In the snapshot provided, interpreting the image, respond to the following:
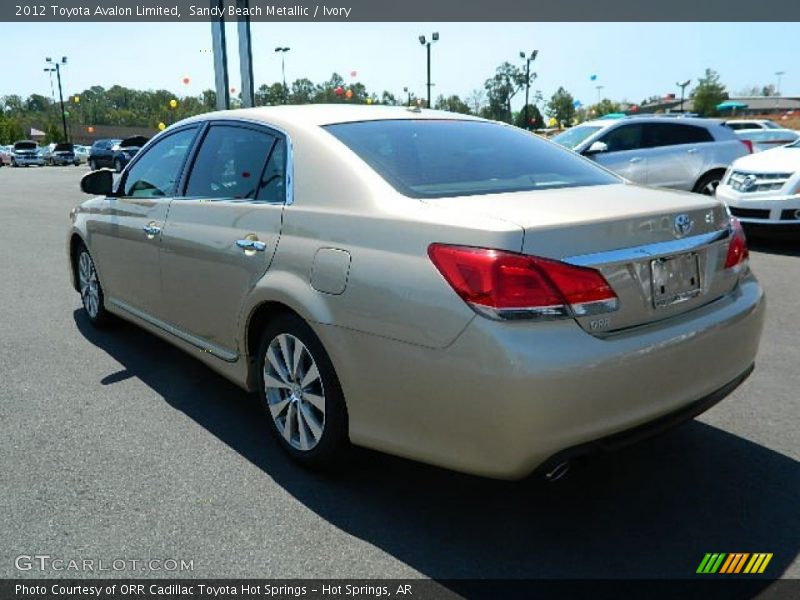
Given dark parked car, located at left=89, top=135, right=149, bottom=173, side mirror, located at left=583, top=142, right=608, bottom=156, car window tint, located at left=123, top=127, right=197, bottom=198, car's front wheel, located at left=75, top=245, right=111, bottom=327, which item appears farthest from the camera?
dark parked car, located at left=89, top=135, right=149, bottom=173

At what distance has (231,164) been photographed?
11.8ft

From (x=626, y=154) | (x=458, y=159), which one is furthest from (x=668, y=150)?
(x=458, y=159)

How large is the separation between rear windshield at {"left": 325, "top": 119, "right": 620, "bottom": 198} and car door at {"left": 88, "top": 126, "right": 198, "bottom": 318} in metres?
1.41

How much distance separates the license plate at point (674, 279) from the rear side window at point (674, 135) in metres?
8.60

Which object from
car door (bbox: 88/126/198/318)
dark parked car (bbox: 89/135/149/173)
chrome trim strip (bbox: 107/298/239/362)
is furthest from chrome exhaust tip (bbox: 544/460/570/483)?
dark parked car (bbox: 89/135/149/173)

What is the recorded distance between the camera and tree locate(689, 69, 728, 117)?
280 feet

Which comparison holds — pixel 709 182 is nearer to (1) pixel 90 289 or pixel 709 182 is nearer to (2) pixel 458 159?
(2) pixel 458 159

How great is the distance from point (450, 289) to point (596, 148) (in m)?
8.28

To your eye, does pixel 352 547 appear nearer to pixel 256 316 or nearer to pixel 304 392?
pixel 304 392

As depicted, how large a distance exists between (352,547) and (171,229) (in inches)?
85.4

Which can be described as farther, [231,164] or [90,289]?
[90,289]

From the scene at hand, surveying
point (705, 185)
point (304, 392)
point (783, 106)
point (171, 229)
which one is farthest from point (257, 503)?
point (783, 106)

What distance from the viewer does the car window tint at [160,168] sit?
160 inches

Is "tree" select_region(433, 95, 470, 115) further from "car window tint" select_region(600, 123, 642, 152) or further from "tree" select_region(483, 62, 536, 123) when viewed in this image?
"car window tint" select_region(600, 123, 642, 152)
